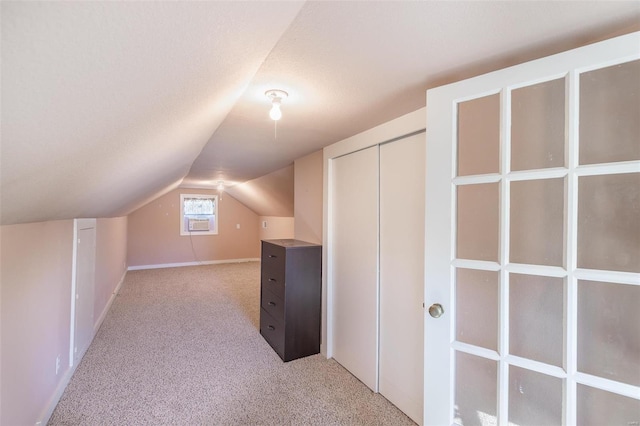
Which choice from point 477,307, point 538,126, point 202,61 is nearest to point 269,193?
point 202,61

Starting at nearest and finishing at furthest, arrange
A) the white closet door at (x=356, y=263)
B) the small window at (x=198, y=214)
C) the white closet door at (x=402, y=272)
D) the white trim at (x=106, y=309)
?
the white closet door at (x=402, y=272) < the white closet door at (x=356, y=263) < the white trim at (x=106, y=309) < the small window at (x=198, y=214)

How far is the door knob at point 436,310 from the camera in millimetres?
1251

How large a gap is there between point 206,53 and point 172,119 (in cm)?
62

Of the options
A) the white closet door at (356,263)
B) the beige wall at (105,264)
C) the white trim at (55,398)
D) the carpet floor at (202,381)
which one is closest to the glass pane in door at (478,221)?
the white closet door at (356,263)

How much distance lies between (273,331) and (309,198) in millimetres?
1388

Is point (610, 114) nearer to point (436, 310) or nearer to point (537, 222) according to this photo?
point (537, 222)

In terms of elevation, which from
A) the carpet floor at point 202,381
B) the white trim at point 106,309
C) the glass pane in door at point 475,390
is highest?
the glass pane in door at point 475,390

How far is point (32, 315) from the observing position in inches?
62.6

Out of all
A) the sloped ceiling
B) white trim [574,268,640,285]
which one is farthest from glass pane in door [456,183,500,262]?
the sloped ceiling

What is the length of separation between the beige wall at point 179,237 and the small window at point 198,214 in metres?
0.10

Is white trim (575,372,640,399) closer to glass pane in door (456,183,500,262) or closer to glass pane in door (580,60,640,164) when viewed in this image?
glass pane in door (456,183,500,262)

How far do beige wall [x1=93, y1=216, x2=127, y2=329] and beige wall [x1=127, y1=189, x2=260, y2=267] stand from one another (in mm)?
1873

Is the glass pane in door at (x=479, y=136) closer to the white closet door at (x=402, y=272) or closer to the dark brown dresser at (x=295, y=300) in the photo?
the white closet door at (x=402, y=272)

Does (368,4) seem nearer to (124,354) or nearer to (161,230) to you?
(124,354)
